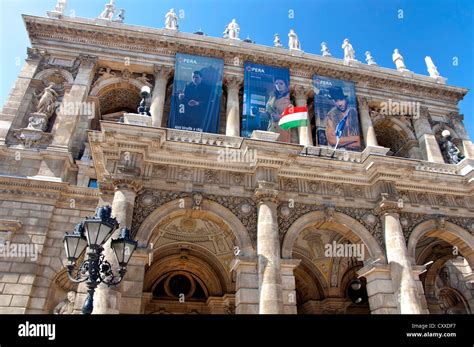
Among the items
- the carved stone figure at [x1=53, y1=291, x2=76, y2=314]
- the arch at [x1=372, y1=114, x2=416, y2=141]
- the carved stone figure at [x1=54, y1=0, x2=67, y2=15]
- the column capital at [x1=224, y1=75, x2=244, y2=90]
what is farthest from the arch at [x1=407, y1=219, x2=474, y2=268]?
the carved stone figure at [x1=54, y1=0, x2=67, y2=15]

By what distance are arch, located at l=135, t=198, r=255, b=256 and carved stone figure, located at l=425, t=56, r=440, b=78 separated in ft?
63.9

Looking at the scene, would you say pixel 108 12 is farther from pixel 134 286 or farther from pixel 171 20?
pixel 134 286

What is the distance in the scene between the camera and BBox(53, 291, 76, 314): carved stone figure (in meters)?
12.9

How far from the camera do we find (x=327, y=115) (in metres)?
19.0

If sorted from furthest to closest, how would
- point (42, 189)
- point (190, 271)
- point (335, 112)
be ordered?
1. point (335, 112)
2. point (190, 271)
3. point (42, 189)

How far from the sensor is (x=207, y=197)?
12578mm

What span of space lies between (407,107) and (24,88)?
68.6 feet

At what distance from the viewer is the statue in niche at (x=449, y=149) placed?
60.1 ft

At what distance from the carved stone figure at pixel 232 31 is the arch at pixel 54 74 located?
30.9ft

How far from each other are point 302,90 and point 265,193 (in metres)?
9.56

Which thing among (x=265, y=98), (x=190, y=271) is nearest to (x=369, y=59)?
(x=265, y=98)

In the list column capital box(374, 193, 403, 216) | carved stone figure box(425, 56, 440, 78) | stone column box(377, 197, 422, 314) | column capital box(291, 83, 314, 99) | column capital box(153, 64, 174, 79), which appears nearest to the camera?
stone column box(377, 197, 422, 314)

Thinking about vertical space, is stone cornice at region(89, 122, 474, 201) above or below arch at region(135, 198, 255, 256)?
above

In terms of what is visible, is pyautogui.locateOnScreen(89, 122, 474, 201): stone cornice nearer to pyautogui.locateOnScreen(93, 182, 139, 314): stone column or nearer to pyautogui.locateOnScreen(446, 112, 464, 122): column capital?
pyautogui.locateOnScreen(93, 182, 139, 314): stone column
